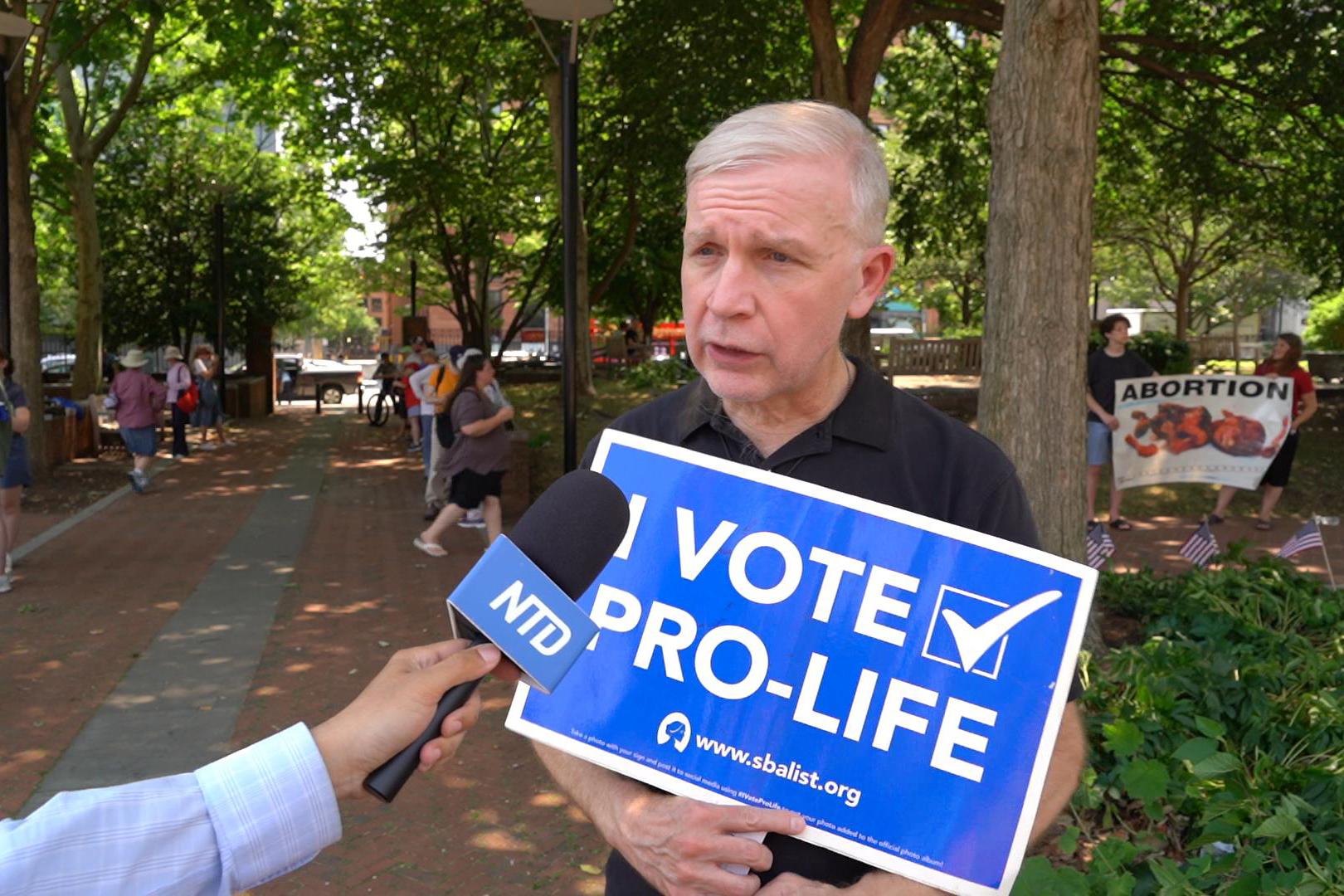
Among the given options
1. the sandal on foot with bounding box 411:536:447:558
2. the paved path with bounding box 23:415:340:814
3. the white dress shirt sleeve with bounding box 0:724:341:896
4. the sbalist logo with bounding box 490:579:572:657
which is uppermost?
the sbalist logo with bounding box 490:579:572:657

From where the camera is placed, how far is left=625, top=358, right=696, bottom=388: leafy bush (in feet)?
77.8

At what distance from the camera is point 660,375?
966 inches

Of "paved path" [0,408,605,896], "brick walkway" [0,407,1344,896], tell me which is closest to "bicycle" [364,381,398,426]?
"brick walkway" [0,407,1344,896]

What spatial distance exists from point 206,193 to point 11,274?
14821 millimetres

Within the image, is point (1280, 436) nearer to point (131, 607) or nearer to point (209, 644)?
point (209, 644)

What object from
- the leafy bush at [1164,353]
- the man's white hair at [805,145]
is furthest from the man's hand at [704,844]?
the leafy bush at [1164,353]

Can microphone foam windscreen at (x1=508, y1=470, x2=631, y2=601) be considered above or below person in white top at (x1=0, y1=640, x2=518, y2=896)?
above

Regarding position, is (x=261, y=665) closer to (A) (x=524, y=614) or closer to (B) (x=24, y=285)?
(A) (x=524, y=614)

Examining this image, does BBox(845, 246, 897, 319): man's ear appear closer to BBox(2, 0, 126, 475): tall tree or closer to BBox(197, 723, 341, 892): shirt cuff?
BBox(197, 723, 341, 892): shirt cuff

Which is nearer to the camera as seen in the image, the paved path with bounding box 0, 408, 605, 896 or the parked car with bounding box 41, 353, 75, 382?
the paved path with bounding box 0, 408, 605, 896

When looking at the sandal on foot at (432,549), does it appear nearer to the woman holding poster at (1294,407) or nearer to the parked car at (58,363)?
the woman holding poster at (1294,407)

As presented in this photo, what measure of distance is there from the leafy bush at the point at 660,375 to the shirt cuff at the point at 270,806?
21509mm

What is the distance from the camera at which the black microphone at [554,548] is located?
143 centimetres

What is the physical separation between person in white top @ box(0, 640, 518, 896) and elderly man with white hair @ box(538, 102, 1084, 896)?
0.65m
